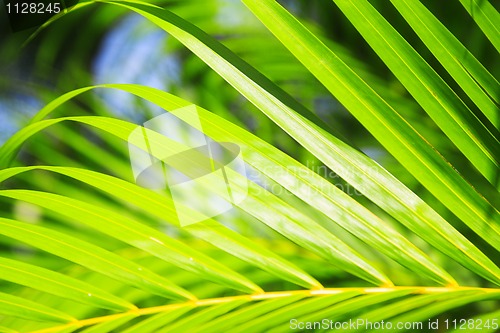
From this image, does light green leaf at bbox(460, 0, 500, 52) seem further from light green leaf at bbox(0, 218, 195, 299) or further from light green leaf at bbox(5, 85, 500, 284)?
light green leaf at bbox(0, 218, 195, 299)

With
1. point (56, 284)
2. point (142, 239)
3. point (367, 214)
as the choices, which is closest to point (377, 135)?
point (367, 214)

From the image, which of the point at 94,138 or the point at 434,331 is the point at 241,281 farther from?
the point at 94,138

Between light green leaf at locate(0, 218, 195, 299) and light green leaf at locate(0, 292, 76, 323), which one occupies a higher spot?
light green leaf at locate(0, 218, 195, 299)

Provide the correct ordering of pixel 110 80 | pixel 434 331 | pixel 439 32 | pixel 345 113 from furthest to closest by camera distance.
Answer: pixel 110 80 → pixel 345 113 → pixel 434 331 → pixel 439 32

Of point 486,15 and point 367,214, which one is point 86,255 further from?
point 486,15

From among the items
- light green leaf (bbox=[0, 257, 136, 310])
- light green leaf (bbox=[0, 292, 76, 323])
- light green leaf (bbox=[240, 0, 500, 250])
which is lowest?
light green leaf (bbox=[0, 292, 76, 323])

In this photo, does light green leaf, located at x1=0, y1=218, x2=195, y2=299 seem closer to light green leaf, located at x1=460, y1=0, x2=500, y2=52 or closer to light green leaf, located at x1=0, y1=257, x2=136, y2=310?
light green leaf, located at x1=0, y1=257, x2=136, y2=310

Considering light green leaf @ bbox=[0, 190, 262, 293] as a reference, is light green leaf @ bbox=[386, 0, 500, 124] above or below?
above

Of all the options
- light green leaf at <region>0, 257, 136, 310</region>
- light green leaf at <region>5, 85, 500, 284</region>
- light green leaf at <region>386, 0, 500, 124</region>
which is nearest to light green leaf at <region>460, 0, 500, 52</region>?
light green leaf at <region>386, 0, 500, 124</region>

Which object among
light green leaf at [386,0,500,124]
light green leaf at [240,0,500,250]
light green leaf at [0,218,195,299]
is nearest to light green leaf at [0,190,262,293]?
light green leaf at [0,218,195,299]

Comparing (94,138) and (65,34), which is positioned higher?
(65,34)

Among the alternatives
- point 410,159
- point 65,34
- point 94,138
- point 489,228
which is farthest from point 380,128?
point 65,34
